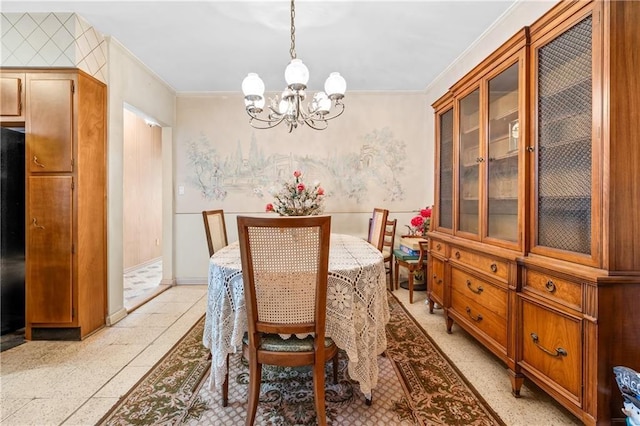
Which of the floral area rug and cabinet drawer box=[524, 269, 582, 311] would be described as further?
the floral area rug

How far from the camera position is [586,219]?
1.32 metres

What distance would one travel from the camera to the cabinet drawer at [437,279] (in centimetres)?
252

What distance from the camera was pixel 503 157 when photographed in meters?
1.86

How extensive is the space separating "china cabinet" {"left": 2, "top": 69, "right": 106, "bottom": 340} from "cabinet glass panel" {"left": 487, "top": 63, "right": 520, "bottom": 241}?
3.20m

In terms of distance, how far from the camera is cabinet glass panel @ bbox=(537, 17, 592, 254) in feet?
4.34

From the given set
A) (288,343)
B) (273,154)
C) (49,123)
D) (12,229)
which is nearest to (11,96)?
(49,123)

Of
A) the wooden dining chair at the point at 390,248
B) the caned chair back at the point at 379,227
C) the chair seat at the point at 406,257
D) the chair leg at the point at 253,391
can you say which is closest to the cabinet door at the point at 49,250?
the chair leg at the point at 253,391

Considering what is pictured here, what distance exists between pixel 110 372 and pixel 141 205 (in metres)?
3.70

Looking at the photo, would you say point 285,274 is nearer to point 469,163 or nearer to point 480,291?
point 480,291

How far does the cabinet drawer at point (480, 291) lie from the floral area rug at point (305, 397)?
0.49 metres

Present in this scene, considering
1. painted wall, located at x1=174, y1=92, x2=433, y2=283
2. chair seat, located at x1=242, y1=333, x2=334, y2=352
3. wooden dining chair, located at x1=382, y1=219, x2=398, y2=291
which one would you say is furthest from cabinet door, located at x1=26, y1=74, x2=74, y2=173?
wooden dining chair, located at x1=382, y1=219, x2=398, y2=291

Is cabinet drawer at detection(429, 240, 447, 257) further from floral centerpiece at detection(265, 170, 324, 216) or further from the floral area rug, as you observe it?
floral centerpiece at detection(265, 170, 324, 216)

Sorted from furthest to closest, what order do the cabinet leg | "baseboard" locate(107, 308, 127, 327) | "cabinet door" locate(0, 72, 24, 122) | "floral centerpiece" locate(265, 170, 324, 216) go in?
"baseboard" locate(107, 308, 127, 327) → "cabinet door" locate(0, 72, 24, 122) → "floral centerpiece" locate(265, 170, 324, 216) → the cabinet leg

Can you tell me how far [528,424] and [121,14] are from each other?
154 inches
